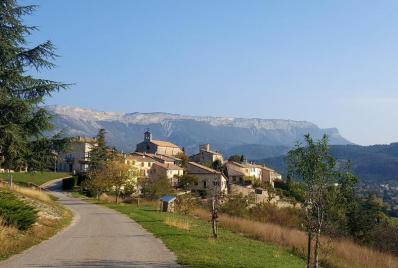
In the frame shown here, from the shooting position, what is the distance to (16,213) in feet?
59.9

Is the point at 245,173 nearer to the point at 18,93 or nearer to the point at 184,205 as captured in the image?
the point at 184,205

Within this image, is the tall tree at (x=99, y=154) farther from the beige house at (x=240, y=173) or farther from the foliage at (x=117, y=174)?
the beige house at (x=240, y=173)

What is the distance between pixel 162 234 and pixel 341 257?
312 inches

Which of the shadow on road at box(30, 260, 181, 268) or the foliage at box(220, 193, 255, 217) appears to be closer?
the shadow on road at box(30, 260, 181, 268)

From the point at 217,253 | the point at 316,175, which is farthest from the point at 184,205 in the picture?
the point at 316,175

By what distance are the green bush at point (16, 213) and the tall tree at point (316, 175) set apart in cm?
979

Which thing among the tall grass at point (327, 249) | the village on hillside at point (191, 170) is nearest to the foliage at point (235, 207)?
the tall grass at point (327, 249)

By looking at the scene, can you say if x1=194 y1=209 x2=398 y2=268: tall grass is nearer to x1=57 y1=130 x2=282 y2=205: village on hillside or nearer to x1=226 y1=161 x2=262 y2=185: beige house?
x1=57 y1=130 x2=282 y2=205: village on hillside

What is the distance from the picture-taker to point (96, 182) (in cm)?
5325

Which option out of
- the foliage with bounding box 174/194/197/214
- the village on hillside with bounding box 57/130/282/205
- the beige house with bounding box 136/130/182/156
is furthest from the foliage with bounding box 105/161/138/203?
the beige house with bounding box 136/130/182/156

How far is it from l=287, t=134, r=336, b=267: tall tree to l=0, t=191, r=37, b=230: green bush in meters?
9.79

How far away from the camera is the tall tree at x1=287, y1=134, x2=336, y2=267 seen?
14.0 meters

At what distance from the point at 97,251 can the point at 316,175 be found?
24.2 feet

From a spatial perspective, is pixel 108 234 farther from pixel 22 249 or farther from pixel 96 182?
pixel 96 182
